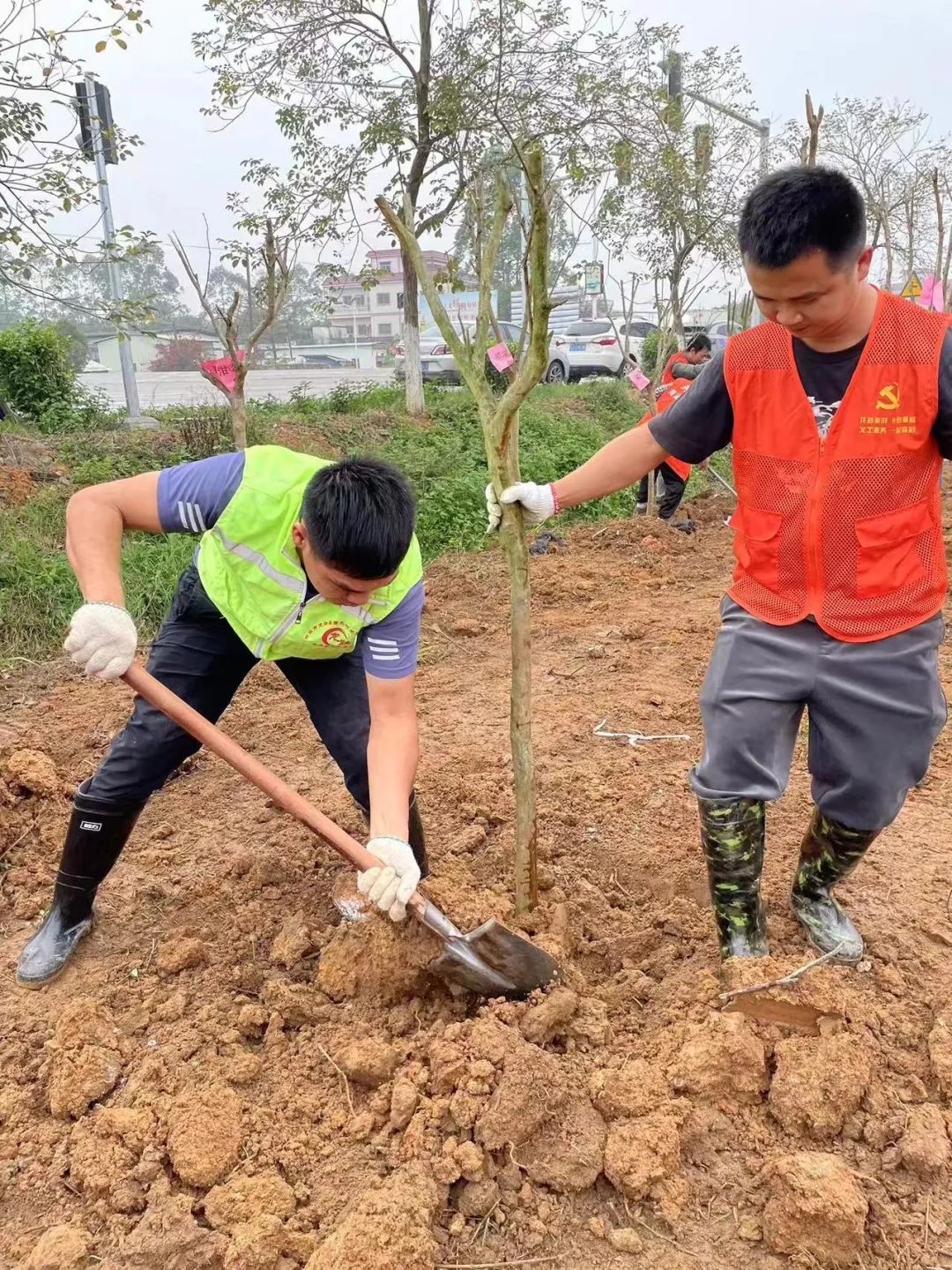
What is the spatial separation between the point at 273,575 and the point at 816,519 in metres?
1.24

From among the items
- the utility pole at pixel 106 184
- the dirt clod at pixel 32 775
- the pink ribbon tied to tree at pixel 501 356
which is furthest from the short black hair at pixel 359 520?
the utility pole at pixel 106 184

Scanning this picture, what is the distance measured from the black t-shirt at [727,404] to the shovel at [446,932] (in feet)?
3.91

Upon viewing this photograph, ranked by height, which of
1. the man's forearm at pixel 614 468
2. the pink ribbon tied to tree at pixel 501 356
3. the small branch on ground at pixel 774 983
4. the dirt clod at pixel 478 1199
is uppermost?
the pink ribbon tied to tree at pixel 501 356

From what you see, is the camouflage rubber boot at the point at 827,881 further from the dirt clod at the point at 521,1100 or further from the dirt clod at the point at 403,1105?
the dirt clod at the point at 403,1105

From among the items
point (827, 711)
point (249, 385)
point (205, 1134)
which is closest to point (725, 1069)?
point (827, 711)

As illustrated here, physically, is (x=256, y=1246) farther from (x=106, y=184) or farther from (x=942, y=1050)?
(x=106, y=184)

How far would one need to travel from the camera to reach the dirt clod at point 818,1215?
1545 mm

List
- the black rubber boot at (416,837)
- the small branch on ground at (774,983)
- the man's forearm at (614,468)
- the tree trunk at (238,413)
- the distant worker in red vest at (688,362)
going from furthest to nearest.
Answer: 1. the distant worker in red vest at (688,362)
2. the tree trunk at (238,413)
3. the black rubber boot at (416,837)
4. the man's forearm at (614,468)
5. the small branch on ground at (774,983)

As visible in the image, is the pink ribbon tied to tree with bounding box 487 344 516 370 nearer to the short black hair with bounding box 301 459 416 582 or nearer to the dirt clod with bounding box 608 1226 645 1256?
the short black hair with bounding box 301 459 416 582

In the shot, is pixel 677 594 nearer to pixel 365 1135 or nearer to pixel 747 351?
pixel 747 351

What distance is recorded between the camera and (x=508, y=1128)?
1.74 m

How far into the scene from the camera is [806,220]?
62.5 inches

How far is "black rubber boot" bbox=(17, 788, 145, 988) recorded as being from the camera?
2.32m

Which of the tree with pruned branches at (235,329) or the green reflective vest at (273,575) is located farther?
the tree with pruned branches at (235,329)
